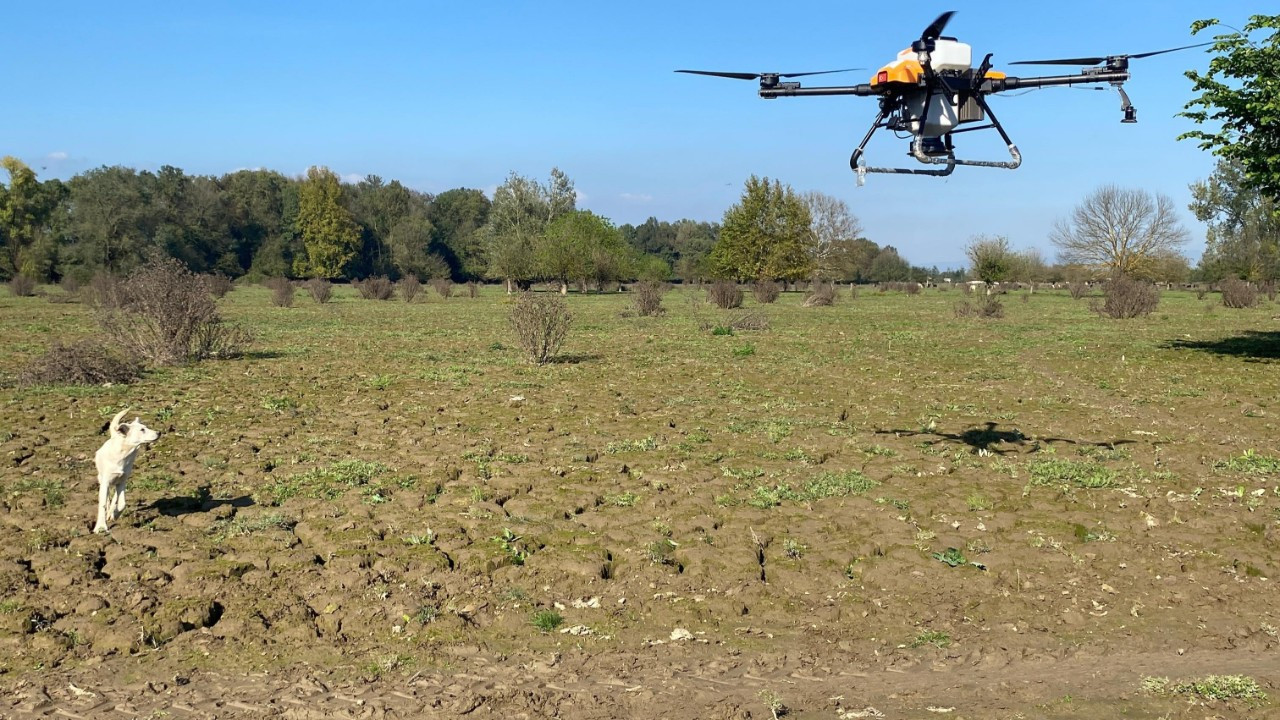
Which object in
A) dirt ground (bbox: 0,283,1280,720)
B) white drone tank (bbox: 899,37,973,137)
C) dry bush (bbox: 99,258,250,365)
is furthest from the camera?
dry bush (bbox: 99,258,250,365)

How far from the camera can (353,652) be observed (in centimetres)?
475

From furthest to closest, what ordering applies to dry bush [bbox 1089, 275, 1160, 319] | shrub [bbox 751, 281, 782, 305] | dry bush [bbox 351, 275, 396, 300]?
1. dry bush [bbox 351, 275, 396, 300]
2. shrub [bbox 751, 281, 782, 305]
3. dry bush [bbox 1089, 275, 1160, 319]

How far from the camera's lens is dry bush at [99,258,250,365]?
15211mm

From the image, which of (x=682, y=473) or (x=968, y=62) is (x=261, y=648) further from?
(x=968, y=62)

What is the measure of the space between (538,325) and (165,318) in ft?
20.9

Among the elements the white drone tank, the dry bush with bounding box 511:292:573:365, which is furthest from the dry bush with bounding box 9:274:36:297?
the white drone tank

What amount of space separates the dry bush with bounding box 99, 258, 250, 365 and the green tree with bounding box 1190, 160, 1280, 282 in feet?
181

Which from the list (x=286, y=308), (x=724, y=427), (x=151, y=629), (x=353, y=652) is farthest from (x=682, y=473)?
(x=286, y=308)

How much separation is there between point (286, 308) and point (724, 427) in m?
30.6

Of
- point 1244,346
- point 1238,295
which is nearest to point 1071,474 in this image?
point 1244,346

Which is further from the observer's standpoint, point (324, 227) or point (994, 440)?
point (324, 227)

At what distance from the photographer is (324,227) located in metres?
80.8

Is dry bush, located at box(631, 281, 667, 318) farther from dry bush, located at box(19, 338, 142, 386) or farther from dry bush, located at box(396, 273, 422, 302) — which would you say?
dry bush, located at box(19, 338, 142, 386)

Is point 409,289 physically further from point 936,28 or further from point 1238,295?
point 936,28
